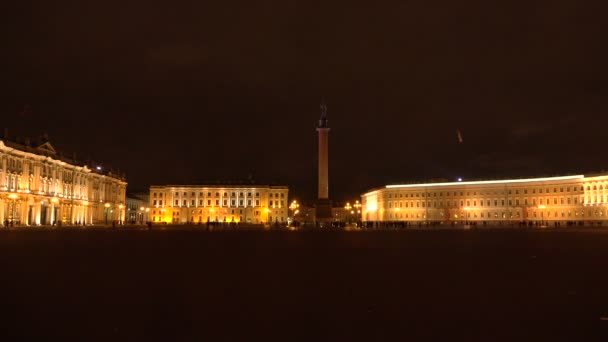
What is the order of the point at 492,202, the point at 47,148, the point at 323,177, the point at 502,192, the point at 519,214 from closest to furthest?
the point at 47,148
the point at 323,177
the point at 519,214
the point at 502,192
the point at 492,202

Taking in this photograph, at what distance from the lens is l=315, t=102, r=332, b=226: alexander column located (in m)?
85.9

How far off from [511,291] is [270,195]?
13160 centimetres

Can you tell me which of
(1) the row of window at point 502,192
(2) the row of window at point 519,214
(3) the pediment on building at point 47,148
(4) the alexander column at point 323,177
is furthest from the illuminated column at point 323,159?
(2) the row of window at point 519,214

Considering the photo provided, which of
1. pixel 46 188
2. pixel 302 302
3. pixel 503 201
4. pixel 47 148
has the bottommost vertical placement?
pixel 302 302

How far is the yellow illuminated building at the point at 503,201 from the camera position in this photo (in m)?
119

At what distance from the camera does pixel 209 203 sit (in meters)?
140

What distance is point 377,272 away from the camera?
14.5 m

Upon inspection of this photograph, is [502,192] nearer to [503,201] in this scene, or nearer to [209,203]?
[503,201]

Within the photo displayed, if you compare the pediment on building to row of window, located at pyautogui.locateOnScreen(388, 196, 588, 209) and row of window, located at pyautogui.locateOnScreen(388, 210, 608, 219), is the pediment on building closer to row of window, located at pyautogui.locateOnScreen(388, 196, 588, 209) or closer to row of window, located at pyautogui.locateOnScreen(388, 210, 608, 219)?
row of window, located at pyautogui.locateOnScreen(388, 196, 588, 209)

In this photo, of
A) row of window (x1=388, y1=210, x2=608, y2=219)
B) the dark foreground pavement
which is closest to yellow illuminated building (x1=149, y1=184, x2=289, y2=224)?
row of window (x1=388, y1=210, x2=608, y2=219)

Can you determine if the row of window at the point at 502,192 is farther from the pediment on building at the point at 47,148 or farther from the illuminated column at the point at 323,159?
the pediment on building at the point at 47,148

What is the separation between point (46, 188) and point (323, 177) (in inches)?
1566

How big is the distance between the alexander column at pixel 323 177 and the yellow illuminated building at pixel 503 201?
42.6m

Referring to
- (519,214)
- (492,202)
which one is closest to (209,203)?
(492,202)
